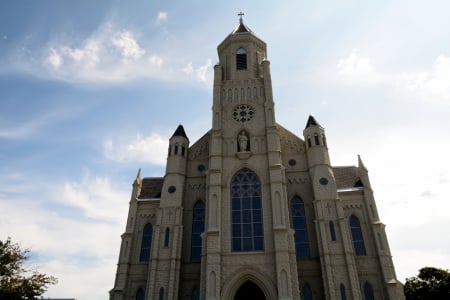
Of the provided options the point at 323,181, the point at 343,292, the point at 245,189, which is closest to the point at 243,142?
the point at 245,189

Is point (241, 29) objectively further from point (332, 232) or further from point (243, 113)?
point (332, 232)

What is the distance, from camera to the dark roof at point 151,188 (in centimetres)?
3299

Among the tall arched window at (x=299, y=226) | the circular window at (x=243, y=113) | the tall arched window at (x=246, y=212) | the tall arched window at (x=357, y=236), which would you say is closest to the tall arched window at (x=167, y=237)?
the tall arched window at (x=246, y=212)

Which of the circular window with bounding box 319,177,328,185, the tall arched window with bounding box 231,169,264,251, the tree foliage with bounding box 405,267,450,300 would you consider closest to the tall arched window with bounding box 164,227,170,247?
the tall arched window with bounding box 231,169,264,251

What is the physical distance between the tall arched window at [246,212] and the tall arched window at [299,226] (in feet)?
11.4

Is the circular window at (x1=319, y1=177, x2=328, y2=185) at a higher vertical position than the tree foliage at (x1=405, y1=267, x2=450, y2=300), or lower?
higher

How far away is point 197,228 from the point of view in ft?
95.1

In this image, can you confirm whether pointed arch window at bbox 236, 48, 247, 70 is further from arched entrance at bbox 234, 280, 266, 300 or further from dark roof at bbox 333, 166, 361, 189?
arched entrance at bbox 234, 280, 266, 300

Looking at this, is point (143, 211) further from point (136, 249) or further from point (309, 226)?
point (309, 226)

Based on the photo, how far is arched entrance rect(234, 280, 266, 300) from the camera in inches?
1008

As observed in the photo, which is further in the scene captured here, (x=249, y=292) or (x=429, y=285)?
(x=429, y=285)

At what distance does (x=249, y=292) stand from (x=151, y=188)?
14620mm

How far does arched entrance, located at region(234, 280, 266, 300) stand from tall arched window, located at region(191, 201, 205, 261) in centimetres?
440

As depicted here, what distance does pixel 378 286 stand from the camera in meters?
25.2
